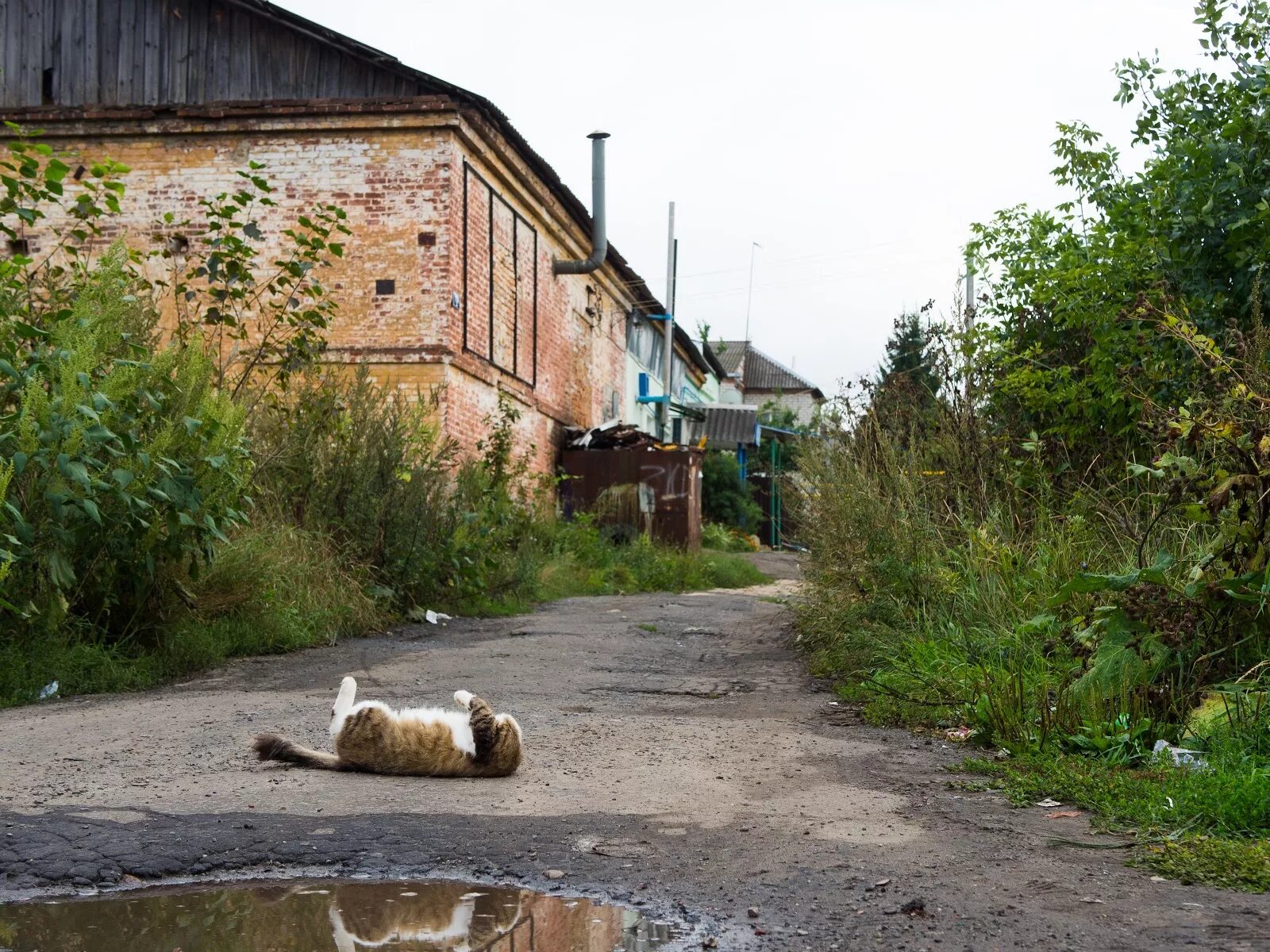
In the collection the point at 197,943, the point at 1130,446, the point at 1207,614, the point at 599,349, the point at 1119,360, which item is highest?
the point at 599,349

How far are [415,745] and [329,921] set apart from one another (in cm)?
157

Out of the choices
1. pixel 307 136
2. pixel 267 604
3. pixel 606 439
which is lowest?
pixel 267 604

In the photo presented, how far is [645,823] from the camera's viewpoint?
3.92 m

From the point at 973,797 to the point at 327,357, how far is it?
12402 mm

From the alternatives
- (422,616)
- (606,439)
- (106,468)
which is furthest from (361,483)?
(606,439)

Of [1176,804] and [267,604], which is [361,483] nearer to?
[267,604]

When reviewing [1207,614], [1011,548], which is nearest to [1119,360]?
[1011,548]

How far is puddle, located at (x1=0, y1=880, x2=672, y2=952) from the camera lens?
287 cm

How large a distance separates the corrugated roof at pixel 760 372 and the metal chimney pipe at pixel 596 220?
46.8 metres

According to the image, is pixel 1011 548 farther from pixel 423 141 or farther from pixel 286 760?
pixel 423 141

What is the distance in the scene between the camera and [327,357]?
50.4 feet

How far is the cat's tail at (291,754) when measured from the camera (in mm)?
4660

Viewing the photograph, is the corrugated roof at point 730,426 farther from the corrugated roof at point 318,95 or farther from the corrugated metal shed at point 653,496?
the corrugated roof at point 318,95

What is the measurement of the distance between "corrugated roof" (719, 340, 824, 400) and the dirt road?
63059 millimetres
